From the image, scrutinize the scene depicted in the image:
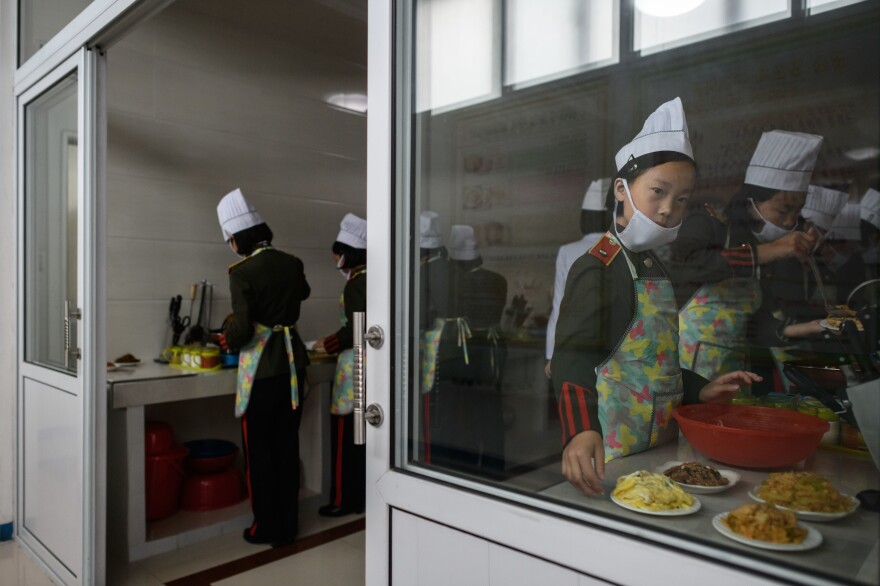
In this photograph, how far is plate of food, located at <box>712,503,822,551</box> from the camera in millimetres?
834

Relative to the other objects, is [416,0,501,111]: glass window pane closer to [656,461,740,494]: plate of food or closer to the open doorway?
[656,461,740,494]: plate of food

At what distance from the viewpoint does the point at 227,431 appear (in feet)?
12.1

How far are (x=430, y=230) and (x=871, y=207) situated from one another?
717mm

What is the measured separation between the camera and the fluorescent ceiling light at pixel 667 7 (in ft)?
3.35

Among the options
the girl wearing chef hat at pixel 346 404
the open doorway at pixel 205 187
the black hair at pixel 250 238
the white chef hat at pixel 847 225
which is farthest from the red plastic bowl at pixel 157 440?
the white chef hat at pixel 847 225

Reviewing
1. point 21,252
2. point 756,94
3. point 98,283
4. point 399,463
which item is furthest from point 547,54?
point 21,252

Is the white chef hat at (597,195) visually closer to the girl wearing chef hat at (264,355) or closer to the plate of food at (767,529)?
the plate of food at (767,529)

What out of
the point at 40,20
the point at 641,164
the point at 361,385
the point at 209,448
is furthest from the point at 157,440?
the point at 641,164

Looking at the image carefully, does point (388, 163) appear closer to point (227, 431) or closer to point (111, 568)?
point (111, 568)

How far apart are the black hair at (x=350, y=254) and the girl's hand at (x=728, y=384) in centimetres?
248

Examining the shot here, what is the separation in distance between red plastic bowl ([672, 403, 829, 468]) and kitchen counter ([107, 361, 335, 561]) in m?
2.40

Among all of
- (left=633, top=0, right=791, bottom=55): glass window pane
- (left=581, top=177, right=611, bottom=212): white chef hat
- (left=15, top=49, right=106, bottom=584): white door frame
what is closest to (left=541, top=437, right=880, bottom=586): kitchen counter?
(left=581, top=177, right=611, bottom=212): white chef hat

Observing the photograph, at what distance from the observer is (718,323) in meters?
0.94

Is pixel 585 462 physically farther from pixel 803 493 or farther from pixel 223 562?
pixel 223 562
